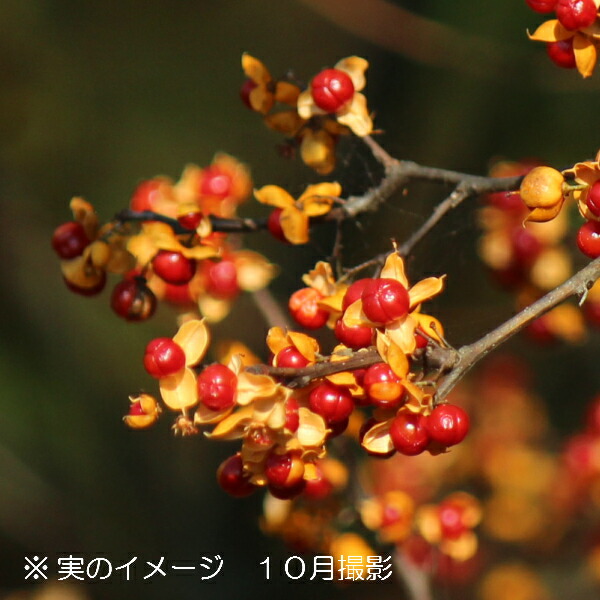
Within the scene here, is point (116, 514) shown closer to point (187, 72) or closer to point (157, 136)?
point (157, 136)

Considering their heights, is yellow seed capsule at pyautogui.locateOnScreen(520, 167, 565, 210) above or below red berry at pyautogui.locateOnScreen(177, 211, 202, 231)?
below

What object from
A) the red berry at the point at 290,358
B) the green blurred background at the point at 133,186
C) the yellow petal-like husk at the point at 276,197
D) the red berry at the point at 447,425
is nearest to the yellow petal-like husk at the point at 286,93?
the yellow petal-like husk at the point at 276,197

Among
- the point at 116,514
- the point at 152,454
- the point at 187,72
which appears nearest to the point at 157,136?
the point at 187,72

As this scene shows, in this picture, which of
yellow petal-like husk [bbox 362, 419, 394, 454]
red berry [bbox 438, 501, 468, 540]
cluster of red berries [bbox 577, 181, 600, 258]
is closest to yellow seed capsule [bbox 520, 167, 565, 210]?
cluster of red berries [bbox 577, 181, 600, 258]

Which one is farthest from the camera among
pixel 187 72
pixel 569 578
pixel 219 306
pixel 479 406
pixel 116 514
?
pixel 187 72

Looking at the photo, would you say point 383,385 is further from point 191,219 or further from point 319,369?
point 191,219

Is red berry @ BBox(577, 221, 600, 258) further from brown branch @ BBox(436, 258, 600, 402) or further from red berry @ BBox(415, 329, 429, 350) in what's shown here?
red berry @ BBox(415, 329, 429, 350)
